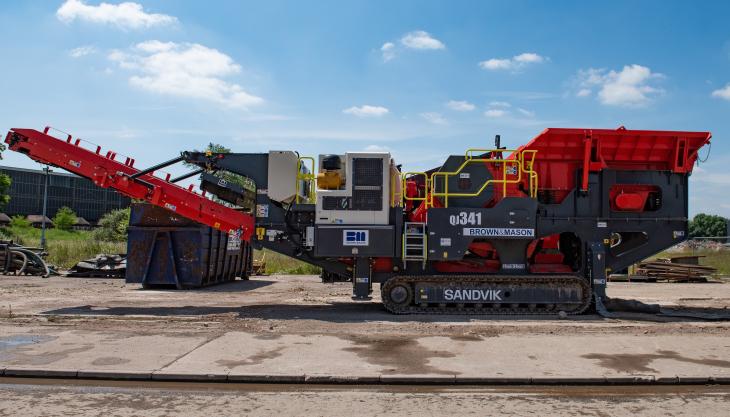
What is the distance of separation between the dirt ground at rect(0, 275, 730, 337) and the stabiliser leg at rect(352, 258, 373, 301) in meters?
0.38

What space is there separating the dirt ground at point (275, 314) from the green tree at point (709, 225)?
97.8m

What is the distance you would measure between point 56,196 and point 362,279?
102 m

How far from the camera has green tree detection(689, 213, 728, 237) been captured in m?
102

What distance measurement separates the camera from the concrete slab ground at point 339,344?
6.62 m

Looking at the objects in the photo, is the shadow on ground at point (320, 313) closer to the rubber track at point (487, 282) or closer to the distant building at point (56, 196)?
the rubber track at point (487, 282)

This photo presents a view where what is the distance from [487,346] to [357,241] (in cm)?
418

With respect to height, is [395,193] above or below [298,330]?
above

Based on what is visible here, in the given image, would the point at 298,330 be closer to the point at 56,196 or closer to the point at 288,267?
the point at 288,267

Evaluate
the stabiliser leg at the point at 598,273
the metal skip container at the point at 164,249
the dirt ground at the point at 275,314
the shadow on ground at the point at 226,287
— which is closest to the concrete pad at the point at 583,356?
the dirt ground at the point at 275,314

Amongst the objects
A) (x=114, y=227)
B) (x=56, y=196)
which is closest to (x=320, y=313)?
(x=114, y=227)

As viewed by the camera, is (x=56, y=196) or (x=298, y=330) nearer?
(x=298, y=330)

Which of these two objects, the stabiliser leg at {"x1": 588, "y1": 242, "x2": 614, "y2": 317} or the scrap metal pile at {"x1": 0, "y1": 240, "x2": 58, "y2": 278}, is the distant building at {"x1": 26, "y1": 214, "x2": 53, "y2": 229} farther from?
the stabiliser leg at {"x1": 588, "y1": 242, "x2": 614, "y2": 317}

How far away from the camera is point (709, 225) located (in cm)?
10344

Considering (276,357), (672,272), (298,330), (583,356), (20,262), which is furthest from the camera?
(672,272)
